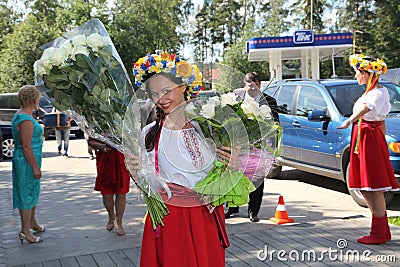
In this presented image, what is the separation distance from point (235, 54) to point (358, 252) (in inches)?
1828

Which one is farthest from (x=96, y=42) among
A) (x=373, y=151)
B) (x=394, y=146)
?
(x=394, y=146)

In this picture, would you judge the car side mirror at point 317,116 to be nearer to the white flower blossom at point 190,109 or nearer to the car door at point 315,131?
the car door at point 315,131

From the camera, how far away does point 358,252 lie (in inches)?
207

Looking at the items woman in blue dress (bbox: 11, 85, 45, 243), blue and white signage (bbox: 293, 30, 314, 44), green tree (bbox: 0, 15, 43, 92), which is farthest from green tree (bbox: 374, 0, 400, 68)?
woman in blue dress (bbox: 11, 85, 45, 243)

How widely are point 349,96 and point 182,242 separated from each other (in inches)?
248

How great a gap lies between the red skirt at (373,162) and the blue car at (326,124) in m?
1.72

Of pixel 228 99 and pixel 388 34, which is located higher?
pixel 388 34

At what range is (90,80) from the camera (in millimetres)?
3223

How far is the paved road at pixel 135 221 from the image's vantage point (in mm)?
5633


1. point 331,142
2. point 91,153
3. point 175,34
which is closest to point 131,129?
point 331,142

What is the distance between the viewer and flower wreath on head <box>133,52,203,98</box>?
2.98 meters

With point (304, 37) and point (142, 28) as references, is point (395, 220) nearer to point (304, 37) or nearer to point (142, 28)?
point (304, 37)

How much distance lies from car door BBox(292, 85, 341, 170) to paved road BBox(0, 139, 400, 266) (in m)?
0.68

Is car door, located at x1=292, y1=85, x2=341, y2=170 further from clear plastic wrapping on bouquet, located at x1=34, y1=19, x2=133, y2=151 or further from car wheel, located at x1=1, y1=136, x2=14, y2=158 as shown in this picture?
car wheel, located at x1=1, y1=136, x2=14, y2=158
